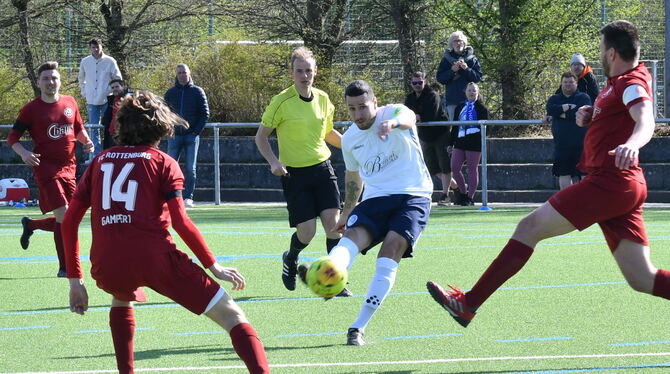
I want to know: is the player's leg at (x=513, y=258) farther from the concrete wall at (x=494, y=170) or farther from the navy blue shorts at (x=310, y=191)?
the concrete wall at (x=494, y=170)

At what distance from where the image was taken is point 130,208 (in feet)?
17.1

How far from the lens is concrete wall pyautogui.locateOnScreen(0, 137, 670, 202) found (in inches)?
712

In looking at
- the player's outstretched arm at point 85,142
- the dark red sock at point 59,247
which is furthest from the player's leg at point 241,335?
the player's outstretched arm at point 85,142

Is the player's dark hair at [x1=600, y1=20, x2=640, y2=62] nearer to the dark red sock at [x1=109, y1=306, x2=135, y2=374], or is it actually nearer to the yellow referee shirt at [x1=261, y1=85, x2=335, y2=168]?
the dark red sock at [x1=109, y1=306, x2=135, y2=374]

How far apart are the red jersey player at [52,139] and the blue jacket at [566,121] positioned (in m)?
6.96

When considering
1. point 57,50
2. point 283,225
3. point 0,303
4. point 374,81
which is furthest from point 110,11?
point 0,303

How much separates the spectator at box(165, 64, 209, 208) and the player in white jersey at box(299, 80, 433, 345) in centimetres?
1076

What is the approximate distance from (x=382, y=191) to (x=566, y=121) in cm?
869

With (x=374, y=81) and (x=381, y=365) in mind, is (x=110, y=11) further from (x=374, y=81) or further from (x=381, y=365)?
(x=381, y=365)

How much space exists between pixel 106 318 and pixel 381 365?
104 inches

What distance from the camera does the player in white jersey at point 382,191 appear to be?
22.9 ft

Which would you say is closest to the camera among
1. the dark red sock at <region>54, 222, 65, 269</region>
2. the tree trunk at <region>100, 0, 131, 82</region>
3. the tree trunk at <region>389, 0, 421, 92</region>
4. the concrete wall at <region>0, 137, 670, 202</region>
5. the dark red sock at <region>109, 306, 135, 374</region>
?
the dark red sock at <region>109, 306, 135, 374</region>

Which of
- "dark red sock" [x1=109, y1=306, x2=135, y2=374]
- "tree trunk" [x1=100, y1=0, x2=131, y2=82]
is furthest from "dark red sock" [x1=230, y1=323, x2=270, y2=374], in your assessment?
"tree trunk" [x1=100, y1=0, x2=131, y2=82]

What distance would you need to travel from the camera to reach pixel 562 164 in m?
15.6
